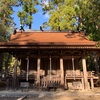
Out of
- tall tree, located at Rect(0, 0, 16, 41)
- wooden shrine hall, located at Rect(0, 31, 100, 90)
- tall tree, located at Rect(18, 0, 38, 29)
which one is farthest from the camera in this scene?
tall tree, located at Rect(0, 0, 16, 41)

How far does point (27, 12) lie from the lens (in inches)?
1166

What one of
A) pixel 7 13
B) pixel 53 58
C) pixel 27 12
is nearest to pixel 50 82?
pixel 53 58

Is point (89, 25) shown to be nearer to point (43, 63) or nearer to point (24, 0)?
point (43, 63)

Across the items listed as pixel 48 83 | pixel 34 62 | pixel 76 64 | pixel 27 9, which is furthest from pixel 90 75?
pixel 27 9

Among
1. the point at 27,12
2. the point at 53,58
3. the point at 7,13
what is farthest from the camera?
the point at 7,13

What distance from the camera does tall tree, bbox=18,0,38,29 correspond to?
94.4ft

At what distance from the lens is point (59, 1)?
1088 inches

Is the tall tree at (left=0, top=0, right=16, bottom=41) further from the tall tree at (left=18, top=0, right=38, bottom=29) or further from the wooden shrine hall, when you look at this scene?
the wooden shrine hall

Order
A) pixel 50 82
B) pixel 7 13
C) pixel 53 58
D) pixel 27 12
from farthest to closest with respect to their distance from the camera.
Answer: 1. pixel 7 13
2. pixel 27 12
3. pixel 53 58
4. pixel 50 82

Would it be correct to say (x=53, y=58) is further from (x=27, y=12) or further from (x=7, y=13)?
(x=7, y=13)

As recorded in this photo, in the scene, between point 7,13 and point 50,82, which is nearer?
point 50,82

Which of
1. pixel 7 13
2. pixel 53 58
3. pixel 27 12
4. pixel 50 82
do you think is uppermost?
pixel 7 13

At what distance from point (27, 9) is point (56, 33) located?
11365 millimetres

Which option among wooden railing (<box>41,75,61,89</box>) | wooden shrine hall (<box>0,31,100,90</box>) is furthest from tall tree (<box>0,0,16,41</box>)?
wooden railing (<box>41,75,61,89</box>)
